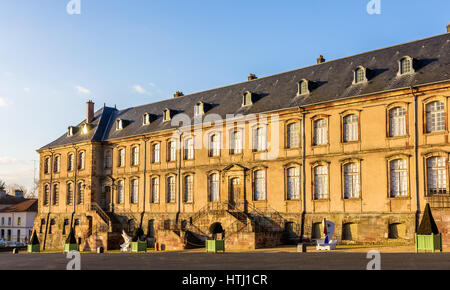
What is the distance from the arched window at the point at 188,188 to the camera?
43.2 m

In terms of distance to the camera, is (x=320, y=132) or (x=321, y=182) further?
(x=320, y=132)

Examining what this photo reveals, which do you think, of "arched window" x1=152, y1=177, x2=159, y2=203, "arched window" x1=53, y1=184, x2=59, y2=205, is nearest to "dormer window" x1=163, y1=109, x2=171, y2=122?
"arched window" x1=152, y1=177, x2=159, y2=203

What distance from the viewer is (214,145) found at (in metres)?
41.6

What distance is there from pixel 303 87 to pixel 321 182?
22.8 ft

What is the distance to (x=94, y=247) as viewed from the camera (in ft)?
148

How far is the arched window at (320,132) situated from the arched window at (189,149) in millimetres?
11485

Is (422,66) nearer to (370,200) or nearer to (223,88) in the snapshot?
(370,200)

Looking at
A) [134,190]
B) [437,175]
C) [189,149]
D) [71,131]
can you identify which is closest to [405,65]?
[437,175]

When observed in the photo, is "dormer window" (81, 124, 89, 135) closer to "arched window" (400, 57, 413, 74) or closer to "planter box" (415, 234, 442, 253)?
"arched window" (400, 57, 413, 74)

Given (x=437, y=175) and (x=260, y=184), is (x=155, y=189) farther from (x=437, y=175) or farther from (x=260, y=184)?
(x=437, y=175)

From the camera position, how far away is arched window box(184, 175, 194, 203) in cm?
4325

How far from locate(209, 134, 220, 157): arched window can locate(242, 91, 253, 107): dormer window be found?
327 cm
